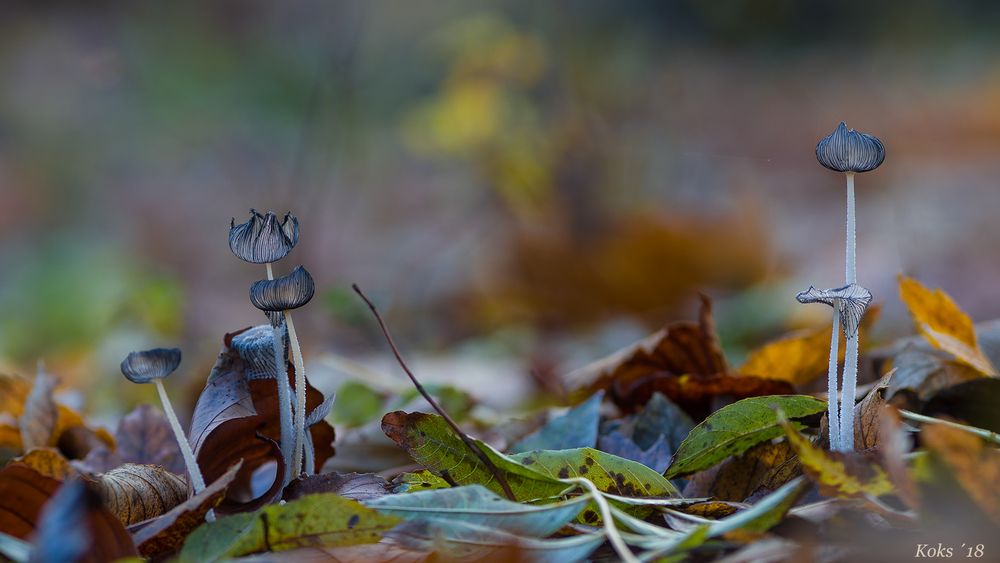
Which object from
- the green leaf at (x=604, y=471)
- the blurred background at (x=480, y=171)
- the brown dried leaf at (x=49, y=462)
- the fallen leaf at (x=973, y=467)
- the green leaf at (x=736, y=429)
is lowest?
the fallen leaf at (x=973, y=467)

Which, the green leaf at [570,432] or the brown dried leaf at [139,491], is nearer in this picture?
the brown dried leaf at [139,491]

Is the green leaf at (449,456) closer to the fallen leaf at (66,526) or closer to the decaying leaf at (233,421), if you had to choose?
the decaying leaf at (233,421)

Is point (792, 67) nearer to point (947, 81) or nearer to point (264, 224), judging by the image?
point (947, 81)

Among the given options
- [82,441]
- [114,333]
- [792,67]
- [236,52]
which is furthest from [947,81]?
[82,441]

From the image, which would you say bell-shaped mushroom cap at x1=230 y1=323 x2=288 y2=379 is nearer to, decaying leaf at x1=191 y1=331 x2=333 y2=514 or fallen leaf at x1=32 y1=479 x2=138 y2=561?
decaying leaf at x1=191 y1=331 x2=333 y2=514

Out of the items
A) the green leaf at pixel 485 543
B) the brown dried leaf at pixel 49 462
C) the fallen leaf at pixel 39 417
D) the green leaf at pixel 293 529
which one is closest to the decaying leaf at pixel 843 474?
the green leaf at pixel 485 543

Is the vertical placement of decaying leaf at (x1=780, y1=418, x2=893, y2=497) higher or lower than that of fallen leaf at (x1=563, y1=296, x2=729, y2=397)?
lower

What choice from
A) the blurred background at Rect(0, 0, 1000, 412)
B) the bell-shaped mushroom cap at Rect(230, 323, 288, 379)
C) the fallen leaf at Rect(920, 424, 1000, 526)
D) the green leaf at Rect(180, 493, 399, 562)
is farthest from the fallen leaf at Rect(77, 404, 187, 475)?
the fallen leaf at Rect(920, 424, 1000, 526)
